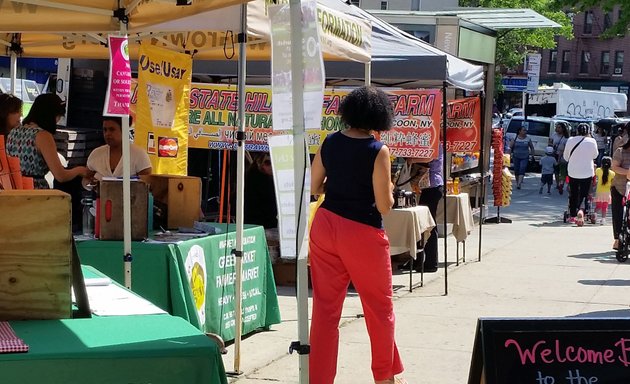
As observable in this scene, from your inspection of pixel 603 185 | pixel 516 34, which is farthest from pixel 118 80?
pixel 516 34

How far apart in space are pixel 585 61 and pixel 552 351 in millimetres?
76615

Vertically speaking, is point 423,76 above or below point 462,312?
above

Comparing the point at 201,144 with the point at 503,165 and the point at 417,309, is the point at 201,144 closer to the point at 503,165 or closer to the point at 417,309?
the point at 417,309

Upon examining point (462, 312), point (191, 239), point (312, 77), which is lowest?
point (462, 312)

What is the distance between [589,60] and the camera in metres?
77.2

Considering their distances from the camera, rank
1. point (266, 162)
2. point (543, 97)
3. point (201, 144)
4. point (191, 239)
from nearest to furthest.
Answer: point (191, 239) → point (266, 162) → point (201, 144) → point (543, 97)

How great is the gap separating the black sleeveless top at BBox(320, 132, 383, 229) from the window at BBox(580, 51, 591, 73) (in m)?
74.9

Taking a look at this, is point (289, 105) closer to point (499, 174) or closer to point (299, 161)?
point (299, 161)

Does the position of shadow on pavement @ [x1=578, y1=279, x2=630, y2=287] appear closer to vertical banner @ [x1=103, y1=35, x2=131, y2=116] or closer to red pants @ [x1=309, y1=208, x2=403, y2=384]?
red pants @ [x1=309, y1=208, x2=403, y2=384]

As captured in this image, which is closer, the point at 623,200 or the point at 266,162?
the point at 266,162

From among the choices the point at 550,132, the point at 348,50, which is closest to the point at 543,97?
the point at 550,132

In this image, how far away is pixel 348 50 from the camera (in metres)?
7.77

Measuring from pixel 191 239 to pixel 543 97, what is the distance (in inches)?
1728

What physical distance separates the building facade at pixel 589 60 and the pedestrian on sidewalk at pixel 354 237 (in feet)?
237
